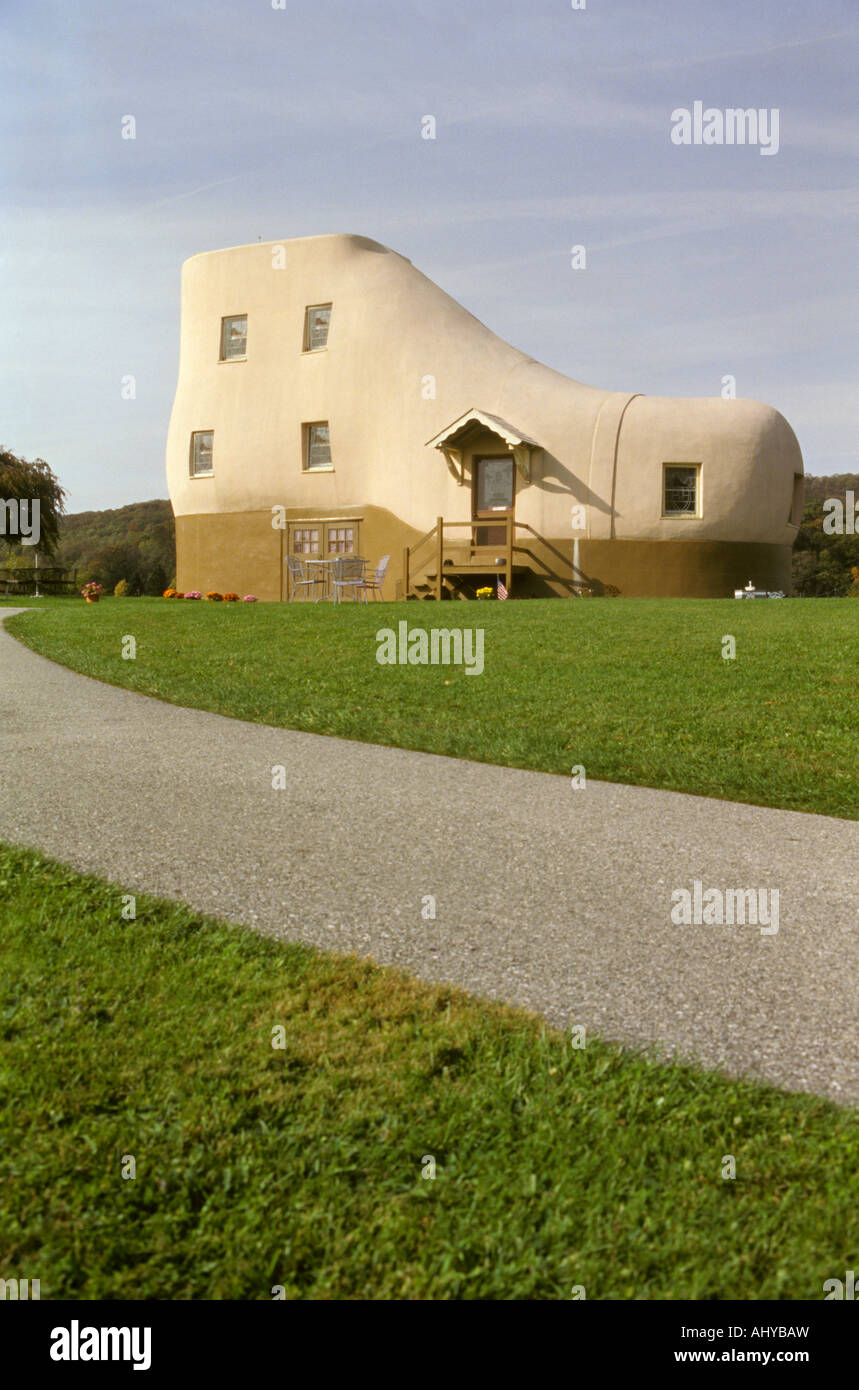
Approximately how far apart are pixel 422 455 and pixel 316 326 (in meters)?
5.50

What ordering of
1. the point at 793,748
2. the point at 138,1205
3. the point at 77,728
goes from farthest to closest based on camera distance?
the point at 77,728 < the point at 793,748 < the point at 138,1205

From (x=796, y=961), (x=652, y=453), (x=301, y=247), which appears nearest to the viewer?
(x=796, y=961)

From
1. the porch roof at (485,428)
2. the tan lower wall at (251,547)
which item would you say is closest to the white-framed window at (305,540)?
the tan lower wall at (251,547)

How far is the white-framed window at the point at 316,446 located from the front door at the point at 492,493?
16.2ft

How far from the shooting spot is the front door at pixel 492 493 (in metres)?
27.5

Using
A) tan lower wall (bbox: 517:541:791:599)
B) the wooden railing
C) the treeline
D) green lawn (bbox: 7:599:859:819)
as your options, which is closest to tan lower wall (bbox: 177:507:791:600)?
tan lower wall (bbox: 517:541:791:599)

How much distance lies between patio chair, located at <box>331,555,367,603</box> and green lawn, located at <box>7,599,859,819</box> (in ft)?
18.4

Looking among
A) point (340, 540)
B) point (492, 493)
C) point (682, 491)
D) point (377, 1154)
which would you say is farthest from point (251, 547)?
point (377, 1154)

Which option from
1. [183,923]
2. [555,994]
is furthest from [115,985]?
[555,994]

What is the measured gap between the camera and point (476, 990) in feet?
12.9

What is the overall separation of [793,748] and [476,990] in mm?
5352

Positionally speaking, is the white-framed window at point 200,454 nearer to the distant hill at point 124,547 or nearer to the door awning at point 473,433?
the door awning at point 473,433
